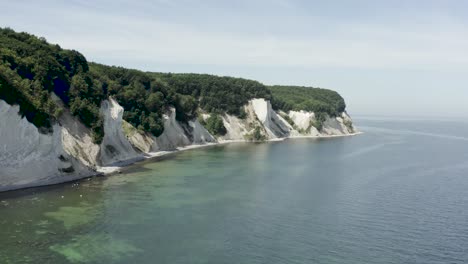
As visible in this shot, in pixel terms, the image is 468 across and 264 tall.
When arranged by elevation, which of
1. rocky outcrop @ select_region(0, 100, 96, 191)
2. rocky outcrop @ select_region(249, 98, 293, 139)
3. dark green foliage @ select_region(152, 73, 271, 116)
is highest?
dark green foliage @ select_region(152, 73, 271, 116)

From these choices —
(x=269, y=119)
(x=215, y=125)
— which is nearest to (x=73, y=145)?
(x=215, y=125)

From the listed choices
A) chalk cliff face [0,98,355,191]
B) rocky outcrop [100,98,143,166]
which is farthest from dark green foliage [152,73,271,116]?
rocky outcrop [100,98,143,166]

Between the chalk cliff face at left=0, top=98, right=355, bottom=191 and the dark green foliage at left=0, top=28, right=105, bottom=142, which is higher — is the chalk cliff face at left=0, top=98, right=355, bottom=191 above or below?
below

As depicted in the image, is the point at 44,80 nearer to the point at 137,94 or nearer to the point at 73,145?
the point at 73,145

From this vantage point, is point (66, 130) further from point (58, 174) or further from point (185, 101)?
point (185, 101)

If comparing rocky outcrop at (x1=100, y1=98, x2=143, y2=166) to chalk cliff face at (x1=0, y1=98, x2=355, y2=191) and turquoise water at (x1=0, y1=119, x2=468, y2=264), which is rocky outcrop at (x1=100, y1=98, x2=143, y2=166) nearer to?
chalk cliff face at (x1=0, y1=98, x2=355, y2=191)

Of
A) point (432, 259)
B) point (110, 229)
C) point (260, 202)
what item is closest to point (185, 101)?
point (260, 202)

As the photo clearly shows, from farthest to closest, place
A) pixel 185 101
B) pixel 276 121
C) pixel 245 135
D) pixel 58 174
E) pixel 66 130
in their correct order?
pixel 276 121
pixel 245 135
pixel 185 101
pixel 66 130
pixel 58 174
